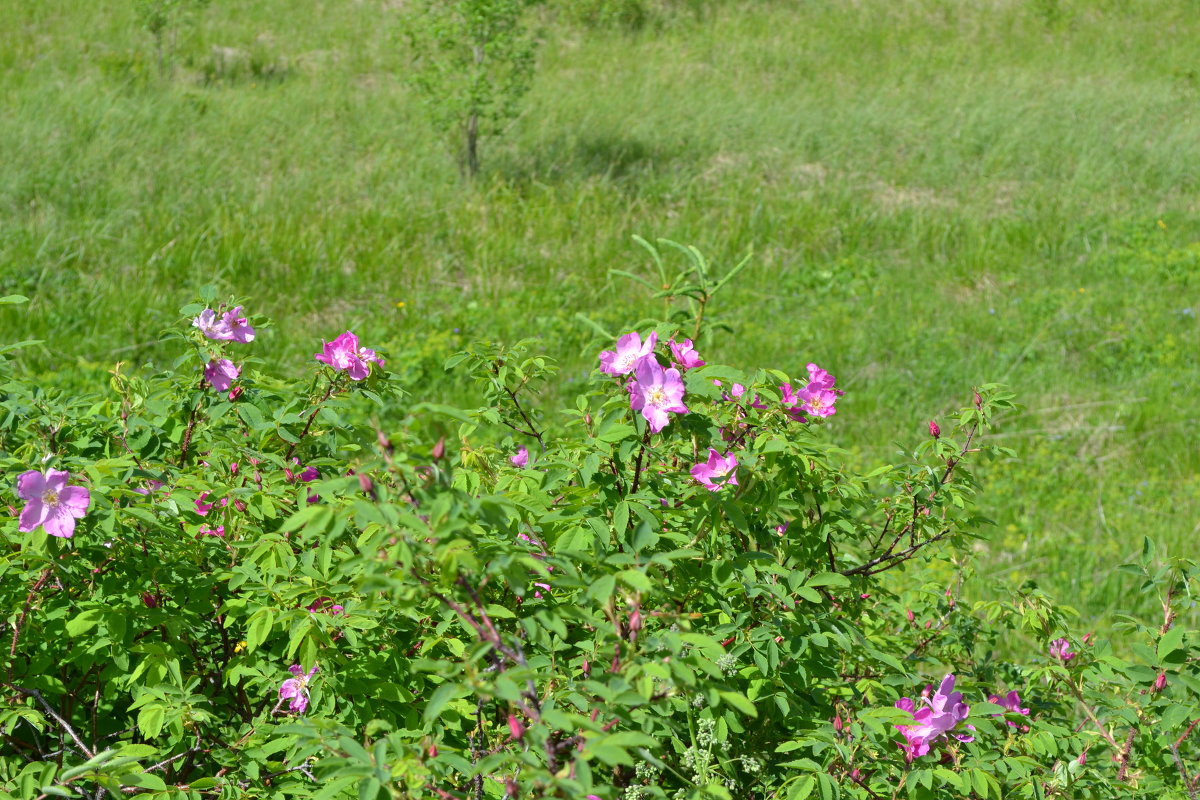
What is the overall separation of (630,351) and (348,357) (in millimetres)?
638

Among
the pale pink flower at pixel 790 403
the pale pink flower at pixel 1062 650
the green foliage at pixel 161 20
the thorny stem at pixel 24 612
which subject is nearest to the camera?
the thorny stem at pixel 24 612

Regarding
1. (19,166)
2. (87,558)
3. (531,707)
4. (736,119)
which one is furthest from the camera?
(736,119)

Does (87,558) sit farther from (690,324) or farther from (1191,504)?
(1191,504)

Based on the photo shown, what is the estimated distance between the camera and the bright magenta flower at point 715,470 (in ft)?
5.29

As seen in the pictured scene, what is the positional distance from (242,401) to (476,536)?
2.22 feet

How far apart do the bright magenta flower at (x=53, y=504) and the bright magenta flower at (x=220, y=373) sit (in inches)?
19.1

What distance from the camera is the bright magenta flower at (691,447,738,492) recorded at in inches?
63.5

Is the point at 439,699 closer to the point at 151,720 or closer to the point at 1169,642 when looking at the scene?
the point at 151,720

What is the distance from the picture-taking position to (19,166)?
6043 millimetres

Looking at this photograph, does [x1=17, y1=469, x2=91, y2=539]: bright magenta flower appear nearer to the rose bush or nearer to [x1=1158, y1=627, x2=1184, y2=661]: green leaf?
the rose bush

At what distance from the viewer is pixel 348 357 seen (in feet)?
6.20

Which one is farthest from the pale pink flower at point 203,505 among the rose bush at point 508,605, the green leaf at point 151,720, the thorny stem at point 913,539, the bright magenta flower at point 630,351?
the thorny stem at point 913,539

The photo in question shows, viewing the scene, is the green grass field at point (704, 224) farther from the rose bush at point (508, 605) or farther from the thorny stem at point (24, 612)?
the thorny stem at point (24, 612)

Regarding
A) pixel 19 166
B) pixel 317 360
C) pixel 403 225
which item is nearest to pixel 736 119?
pixel 403 225
